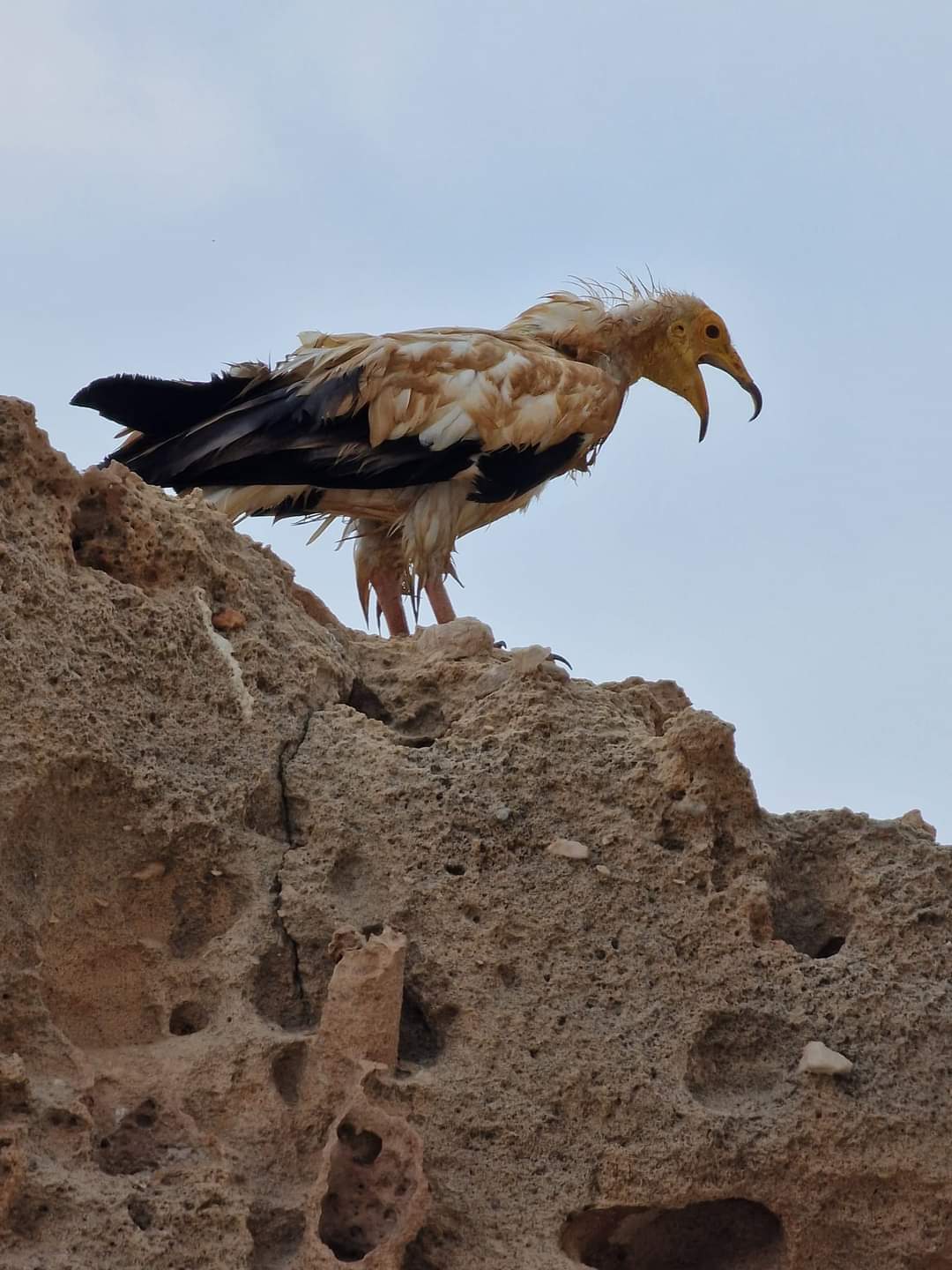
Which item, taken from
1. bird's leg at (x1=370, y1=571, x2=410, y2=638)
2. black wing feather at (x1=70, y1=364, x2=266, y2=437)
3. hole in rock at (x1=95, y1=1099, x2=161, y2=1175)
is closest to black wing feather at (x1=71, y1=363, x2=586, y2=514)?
black wing feather at (x1=70, y1=364, x2=266, y2=437)

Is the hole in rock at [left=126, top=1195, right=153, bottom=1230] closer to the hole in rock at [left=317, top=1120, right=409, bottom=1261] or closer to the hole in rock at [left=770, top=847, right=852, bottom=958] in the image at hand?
the hole in rock at [left=317, top=1120, right=409, bottom=1261]

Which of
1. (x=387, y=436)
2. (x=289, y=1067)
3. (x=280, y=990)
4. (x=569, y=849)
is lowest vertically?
(x=289, y=1067)

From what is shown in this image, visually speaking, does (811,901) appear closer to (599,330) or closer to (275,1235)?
→ (275,1235)

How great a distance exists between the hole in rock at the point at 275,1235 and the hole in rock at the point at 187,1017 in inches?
18.2

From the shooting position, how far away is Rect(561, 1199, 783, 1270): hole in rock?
335cm

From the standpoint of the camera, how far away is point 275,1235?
121 inches

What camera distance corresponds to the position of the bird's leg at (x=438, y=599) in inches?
272

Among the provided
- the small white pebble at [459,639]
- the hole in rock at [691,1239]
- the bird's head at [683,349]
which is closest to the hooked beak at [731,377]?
the bird's head at [683,349]

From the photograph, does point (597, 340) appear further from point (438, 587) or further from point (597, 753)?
point (597, 753)

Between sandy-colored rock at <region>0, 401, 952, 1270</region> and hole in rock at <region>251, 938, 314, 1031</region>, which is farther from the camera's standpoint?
hole in rock at <region>251, 938, 314, 1031</region>

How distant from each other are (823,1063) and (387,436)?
12.4ft

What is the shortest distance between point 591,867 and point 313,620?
3.69ft

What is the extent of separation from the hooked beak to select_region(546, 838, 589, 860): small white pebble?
5188mm

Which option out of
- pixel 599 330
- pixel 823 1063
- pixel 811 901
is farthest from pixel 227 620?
pixel 599 330
